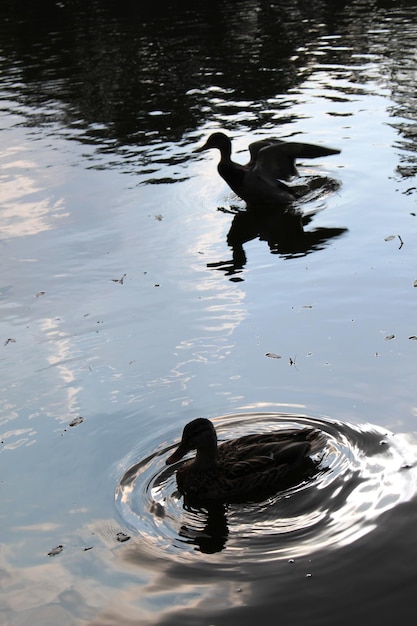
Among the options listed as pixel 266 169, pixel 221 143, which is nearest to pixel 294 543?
pixel 266 169

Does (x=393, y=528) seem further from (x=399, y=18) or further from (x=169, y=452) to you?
(x=399, y=18)

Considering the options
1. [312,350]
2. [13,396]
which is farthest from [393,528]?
[13,396]

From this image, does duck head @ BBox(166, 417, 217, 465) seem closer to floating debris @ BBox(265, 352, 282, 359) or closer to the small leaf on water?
floating debris @ BBox(265, 352, 282, 359)

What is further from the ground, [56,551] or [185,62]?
[56,551]

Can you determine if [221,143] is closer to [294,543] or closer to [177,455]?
[177,455]

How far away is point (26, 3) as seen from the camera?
1237 inches

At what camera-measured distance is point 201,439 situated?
20.2 ft

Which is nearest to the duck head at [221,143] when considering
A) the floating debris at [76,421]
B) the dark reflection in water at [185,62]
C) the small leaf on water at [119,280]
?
the dark reflection in water at [185,62]

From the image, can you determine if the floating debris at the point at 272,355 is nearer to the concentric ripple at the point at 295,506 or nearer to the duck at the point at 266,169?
the concentric ripple at the point at 295,506

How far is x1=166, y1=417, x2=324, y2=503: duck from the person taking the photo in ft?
20.0

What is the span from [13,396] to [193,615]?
10.3 ft

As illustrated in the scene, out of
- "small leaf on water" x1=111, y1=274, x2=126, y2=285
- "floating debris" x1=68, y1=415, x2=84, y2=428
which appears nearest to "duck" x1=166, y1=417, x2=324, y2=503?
"floating debris" x1=68, y1=415, x2=84, y2=428

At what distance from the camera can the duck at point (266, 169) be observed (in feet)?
40.4

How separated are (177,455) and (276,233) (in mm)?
5522
